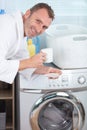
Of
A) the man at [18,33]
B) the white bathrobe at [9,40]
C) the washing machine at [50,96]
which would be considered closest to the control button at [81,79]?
the washing machine at [50,96]

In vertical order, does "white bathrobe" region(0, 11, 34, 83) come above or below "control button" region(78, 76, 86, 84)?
above

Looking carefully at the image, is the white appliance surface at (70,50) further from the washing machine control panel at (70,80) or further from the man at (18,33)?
the man at (18,33)

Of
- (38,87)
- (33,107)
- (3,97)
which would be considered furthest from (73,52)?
(3,97)

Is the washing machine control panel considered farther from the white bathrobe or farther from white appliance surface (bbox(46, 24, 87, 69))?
the white bathrobe

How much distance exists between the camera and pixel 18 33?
1.73 meters

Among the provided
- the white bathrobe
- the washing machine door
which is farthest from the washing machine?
the white bathrobe

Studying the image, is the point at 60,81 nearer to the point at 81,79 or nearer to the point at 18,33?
the point at 81,79

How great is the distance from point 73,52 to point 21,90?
20.8 inches

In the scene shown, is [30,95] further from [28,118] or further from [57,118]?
[57,118]

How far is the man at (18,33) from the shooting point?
5.39 feet

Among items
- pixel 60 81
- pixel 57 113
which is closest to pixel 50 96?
pixel 60 81

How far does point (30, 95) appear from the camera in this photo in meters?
2.17

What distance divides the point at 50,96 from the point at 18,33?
2.22 ft

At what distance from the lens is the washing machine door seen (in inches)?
85.8
